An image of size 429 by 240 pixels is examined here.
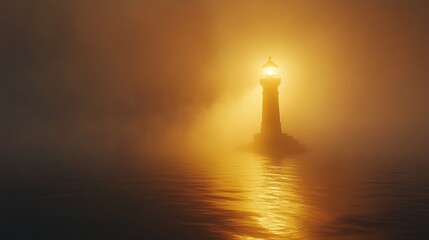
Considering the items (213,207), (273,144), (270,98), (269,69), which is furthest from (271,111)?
(213,207)

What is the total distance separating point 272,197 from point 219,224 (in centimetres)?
760

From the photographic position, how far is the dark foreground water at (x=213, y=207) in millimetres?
14445

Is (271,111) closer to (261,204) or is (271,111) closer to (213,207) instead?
(261,204)

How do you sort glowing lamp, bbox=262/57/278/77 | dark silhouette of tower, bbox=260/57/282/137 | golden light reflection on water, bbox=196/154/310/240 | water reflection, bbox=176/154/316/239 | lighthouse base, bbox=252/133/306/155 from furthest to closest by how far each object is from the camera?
1. lighthouse base, bbox=252/133/306/155
2. glowing lamp, bbox=262/57/278/77
3. dark silhouette of tower, bbox=260/57/282/137
4. water reflection, bbox=176/154/316/239
5. golden light reflection on water, bbox=196/154/310/240

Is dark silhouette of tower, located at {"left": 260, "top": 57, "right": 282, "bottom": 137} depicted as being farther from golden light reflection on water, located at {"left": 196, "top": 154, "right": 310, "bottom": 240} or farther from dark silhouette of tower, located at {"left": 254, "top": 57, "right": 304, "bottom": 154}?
golden light reflection on water, located at {"left": 196, "top": 154, "right": 310, "bottom": 240}

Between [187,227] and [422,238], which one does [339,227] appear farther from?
[187,227]

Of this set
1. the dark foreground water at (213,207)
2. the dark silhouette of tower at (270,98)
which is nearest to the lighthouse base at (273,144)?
the dark silhouette of tower at (270,98)

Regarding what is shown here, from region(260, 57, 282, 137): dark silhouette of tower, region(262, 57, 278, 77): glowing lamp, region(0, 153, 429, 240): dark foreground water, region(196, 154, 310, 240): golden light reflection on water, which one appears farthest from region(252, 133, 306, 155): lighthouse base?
region(0, 153, 429, 240): dark foreground water

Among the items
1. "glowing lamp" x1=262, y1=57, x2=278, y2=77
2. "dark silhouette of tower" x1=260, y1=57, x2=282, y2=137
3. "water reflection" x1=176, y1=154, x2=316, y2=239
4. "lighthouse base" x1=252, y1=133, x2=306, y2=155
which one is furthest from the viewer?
"lighthouse base" x1=252, y1=133, x2=306, y2=155

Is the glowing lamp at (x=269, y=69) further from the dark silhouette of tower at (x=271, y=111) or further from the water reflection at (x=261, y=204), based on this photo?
the water reflection at (x=261, y=204)

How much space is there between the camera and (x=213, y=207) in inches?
755

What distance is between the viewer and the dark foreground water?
14.4 metres

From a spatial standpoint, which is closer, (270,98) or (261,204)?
(261,204)

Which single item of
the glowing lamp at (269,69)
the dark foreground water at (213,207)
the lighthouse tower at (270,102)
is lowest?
the dark foreground water at (213,207)
